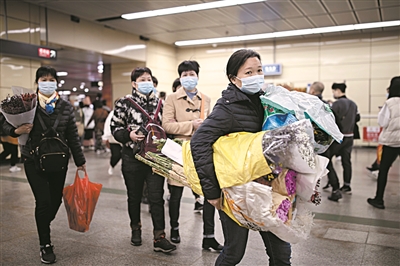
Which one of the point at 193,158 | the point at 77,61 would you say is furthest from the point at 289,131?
the point at 77,61

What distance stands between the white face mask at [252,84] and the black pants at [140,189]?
171 cm

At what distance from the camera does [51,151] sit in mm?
3467

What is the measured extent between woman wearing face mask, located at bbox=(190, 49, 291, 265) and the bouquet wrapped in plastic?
1.82 m

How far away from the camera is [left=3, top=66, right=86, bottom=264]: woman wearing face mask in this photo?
3.50m

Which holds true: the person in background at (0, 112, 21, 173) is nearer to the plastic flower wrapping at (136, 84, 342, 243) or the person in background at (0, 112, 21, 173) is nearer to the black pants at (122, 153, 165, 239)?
the black pants at (122, 153, 165, 239)

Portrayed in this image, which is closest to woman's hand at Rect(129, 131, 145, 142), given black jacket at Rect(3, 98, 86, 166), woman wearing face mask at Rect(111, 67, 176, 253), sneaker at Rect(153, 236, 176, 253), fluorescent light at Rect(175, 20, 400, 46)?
woman wearing face mask at Rect(111, 67, 176, 253)

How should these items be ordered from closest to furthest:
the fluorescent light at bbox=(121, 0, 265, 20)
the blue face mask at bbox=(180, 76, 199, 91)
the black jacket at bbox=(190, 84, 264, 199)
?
the black jacket at bbox=(190, 84, 264, 199) < the blue face mask at bbox=(180, 76, 199, 91) < the fluorescent light at bbox=(121, 0, 265, 20)

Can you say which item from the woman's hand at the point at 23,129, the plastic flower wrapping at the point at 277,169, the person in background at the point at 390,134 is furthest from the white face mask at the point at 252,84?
the person in background at the point at 390,134

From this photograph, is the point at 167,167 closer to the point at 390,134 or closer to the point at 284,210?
the point at 284,210

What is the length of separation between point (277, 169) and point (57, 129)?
237 centimetres

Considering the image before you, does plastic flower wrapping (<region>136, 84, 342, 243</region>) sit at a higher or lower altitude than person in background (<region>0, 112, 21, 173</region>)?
higher

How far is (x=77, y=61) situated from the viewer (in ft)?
54.7

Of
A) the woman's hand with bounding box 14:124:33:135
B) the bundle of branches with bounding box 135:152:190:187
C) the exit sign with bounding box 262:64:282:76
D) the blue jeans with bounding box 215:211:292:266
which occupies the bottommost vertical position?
the blue jeans with bounding box 215:211:292:266

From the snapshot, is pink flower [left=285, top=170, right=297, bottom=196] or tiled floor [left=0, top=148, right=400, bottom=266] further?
tiled floor [left=0, top=148, right=400, bottom=266]
